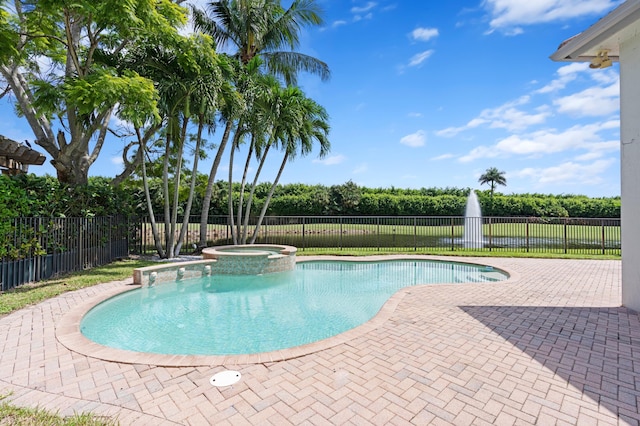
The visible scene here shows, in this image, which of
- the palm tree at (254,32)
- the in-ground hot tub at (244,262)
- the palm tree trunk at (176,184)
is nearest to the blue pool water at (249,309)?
the in-ground hot tub at (244,262)

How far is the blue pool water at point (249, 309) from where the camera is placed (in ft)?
14.0

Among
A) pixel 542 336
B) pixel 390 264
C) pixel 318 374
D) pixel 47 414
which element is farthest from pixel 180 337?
pixel 390 264

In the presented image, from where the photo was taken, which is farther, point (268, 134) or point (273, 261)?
point (268, 134)

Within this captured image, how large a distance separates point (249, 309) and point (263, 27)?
33.9 ft

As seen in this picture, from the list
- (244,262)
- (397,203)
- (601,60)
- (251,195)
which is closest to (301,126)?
(251,195)

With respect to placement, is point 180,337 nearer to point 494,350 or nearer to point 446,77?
point 494,350

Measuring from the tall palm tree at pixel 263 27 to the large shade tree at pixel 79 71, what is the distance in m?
3.20

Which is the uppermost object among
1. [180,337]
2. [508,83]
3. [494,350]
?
[508,83]

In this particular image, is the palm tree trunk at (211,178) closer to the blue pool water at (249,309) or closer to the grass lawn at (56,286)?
the grass lawn at (56,286)

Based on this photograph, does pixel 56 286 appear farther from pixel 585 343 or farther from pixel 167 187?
pixel 585 343

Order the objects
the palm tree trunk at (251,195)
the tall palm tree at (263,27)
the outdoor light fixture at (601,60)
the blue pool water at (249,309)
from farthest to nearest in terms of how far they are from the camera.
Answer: the palm tree trunk at (251,195) → the tall palm tree at (263,27) → the outdoor light fixture at (601,60) → the blue pool water at (249,309)

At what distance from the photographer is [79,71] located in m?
7.39

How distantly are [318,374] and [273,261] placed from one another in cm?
611

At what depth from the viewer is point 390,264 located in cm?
1028
